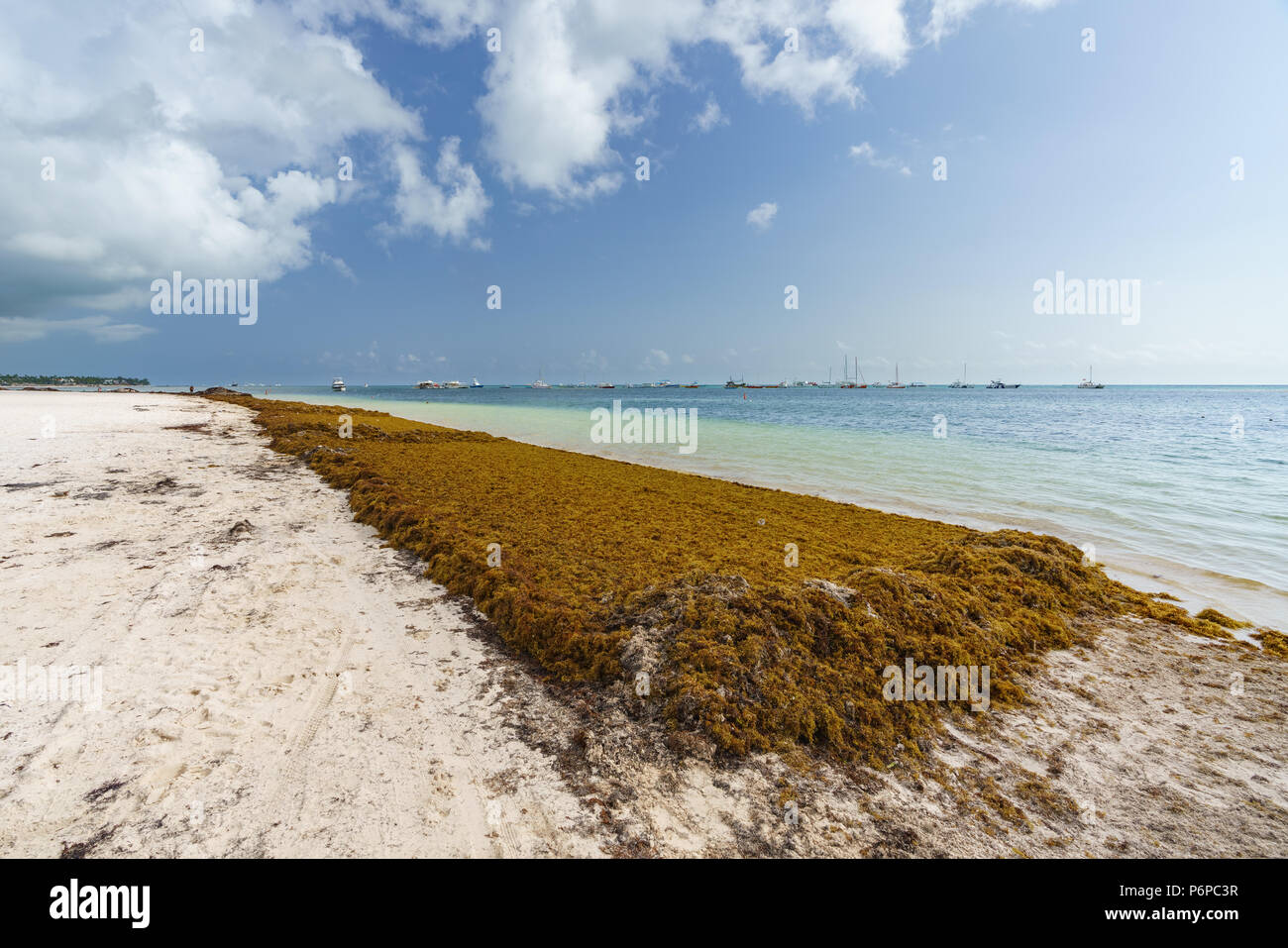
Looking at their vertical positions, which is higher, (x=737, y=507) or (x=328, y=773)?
(x=737, y=507)

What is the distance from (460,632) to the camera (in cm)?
570

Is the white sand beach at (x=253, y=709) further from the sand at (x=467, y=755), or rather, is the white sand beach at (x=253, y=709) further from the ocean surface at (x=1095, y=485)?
the ocean surface at (x=1095, y=485)

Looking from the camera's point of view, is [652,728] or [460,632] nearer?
[652,728]

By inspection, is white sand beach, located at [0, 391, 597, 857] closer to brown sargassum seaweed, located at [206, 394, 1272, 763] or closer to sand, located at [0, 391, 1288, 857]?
sand, located at [0, 391, 1288, 857]

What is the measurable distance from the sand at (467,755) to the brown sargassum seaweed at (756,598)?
0.35 meters

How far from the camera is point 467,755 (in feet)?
12.3

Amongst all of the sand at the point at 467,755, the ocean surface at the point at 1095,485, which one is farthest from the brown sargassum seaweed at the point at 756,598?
the ocean surface at the point at 1095,485

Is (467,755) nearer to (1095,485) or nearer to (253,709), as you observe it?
(253,709)

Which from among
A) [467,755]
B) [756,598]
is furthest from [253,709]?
[756,598]

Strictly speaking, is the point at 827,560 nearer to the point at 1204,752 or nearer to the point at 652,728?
the point at 1204,752

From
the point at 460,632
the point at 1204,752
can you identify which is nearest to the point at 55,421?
the point at 460,632
